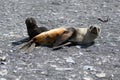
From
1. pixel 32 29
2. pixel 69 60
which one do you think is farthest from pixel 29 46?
pixel 69 60

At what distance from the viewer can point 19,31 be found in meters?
7.10

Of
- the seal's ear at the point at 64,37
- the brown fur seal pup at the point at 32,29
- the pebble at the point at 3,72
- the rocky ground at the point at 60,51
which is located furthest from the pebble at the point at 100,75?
the brown fur seal pup at the point at 32,29

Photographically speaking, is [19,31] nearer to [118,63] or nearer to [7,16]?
[7,16]

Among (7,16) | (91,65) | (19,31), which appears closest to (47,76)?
(91,65)

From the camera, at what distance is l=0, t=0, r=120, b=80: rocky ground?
5324 mm

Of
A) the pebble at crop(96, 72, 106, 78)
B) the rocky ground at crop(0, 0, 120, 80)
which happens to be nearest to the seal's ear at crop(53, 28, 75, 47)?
the rocky ground at crop(0, 0, 120, 80)

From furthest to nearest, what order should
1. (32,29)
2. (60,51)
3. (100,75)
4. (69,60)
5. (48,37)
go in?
(32,29) → (48,37) → (60,51) → (69,60) → (100,75)

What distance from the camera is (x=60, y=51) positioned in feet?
20.0

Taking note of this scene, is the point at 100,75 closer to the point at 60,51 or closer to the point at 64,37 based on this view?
the point at 60,51

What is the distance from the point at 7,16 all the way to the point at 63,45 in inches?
92.3

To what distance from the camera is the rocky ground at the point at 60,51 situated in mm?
5324

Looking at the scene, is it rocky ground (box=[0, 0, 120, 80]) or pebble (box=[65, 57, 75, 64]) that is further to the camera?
pebble (box=[65, 57, 75, 64])

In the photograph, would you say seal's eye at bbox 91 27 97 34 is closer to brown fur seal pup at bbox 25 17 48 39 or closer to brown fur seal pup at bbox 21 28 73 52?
brown fur seal pup at bbox 21 28 73 52

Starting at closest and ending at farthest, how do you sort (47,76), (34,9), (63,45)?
1. (47,76)
2. (63,45)
3. (34,9)
